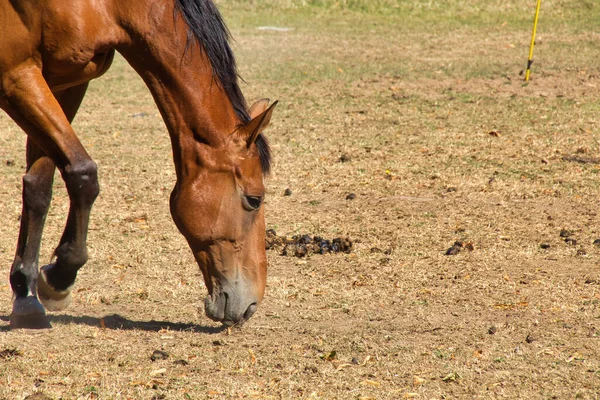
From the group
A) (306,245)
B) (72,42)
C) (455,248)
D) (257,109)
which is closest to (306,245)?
(306,245)

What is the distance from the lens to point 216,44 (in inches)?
154

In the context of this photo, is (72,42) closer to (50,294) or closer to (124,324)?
(50,294)

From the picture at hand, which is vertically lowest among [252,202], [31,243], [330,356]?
[330,356]

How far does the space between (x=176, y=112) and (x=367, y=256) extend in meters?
2.35

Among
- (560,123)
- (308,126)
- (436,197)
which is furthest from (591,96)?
(436,197)

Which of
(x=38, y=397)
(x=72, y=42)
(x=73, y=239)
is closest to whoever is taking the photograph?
(x=38, y=397)

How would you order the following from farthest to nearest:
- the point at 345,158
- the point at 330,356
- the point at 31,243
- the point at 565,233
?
the point at 345,158
the point at 565,233
the point at 31,243
the point at 330,356

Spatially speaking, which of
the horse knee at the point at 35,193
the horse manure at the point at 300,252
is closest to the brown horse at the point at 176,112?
the horse knee at the point at 35,193

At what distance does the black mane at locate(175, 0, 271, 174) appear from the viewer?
388 centimetres

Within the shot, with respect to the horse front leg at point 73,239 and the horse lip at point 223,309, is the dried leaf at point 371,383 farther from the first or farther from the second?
the horse front leg at point 73,239

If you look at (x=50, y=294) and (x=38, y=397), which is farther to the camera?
(x=50, y=294)

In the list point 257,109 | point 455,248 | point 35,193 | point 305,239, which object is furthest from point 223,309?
point 455,248

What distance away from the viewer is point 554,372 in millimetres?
3982

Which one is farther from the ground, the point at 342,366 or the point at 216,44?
the point at 216,44
